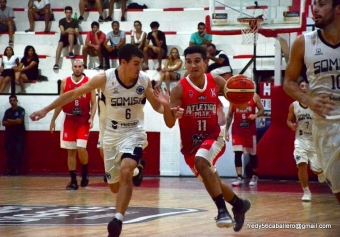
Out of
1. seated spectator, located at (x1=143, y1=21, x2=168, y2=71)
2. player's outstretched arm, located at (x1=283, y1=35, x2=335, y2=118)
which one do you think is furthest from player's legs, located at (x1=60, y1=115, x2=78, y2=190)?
player's outstretched arm, located at (x1=283, y1=35, x2=335, y2=118)

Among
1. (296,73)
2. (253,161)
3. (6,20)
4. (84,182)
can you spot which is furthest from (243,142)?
(296,73)

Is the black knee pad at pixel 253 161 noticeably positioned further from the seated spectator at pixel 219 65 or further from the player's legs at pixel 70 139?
the player's legs at pixel 70 139

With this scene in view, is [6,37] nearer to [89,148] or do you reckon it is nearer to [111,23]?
[111,23]

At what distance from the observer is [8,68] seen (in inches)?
792

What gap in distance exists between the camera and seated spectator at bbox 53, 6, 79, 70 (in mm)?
21005

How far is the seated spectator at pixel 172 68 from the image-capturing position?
1900 centimetres

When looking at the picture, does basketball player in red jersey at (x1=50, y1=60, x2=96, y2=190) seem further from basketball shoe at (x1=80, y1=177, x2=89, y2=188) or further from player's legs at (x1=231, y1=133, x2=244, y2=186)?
player's legs at (x1=231, y1=133, x2=244, y2=186)

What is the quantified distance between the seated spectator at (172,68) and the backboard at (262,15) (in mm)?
2754

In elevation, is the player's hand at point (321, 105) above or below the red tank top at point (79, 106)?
above

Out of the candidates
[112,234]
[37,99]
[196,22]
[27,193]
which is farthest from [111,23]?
[112,234]

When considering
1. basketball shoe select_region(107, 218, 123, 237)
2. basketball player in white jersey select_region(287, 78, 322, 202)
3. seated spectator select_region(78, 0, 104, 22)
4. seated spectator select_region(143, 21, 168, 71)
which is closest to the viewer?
basketball shoe select_region(107, 218, 123, 237)

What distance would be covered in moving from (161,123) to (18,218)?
911 centimetres

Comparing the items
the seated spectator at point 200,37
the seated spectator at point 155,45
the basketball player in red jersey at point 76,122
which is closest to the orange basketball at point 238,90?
the basketball player in red jersey at point 76,122

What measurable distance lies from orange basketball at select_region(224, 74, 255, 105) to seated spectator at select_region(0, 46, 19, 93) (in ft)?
39.9
